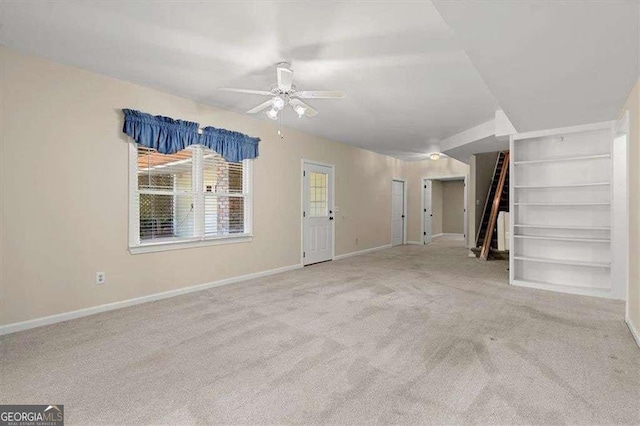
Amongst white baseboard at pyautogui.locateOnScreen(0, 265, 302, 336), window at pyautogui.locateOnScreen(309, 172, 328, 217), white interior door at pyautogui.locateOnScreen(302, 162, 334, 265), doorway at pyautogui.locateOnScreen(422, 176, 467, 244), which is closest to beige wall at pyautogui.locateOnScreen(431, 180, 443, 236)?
doorway at pyautogui.locateOnScreen(422, 176, 467, 244)

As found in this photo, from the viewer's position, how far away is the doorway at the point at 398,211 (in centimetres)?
915

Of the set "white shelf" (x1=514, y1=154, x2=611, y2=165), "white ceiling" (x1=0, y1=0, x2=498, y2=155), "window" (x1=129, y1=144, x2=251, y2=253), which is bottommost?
"window" (x1=129, y1=144, x2=251, y2=253)

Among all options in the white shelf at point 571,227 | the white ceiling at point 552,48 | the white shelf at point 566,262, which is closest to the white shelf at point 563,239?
the white shelf at point 571,227

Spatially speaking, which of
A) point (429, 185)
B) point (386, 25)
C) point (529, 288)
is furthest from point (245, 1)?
point (429, 185)

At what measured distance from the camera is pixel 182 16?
2.33 m

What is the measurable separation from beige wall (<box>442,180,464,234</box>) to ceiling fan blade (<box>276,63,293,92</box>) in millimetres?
10616

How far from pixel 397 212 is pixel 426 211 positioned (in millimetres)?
1057

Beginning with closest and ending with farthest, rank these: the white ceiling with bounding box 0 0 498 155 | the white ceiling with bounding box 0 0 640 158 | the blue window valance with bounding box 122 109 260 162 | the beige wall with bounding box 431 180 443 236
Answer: the white ceiling with bounding box 0 0 640 158
the white ceiling with bounding box 0 0 498 155
the blue window valance with bounding box 122 109 260 162
the beige wall with bounding box 431 180 443 236

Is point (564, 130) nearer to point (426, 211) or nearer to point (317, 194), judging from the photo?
point (317, 194)

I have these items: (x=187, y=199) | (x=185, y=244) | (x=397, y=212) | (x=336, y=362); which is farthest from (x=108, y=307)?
(x=397, y=212)

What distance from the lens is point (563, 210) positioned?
14.6 ft

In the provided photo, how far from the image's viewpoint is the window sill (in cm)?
379

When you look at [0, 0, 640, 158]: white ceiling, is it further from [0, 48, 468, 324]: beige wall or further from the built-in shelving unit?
the built-in shelving unit

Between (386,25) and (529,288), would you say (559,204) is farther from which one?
(386,25)
